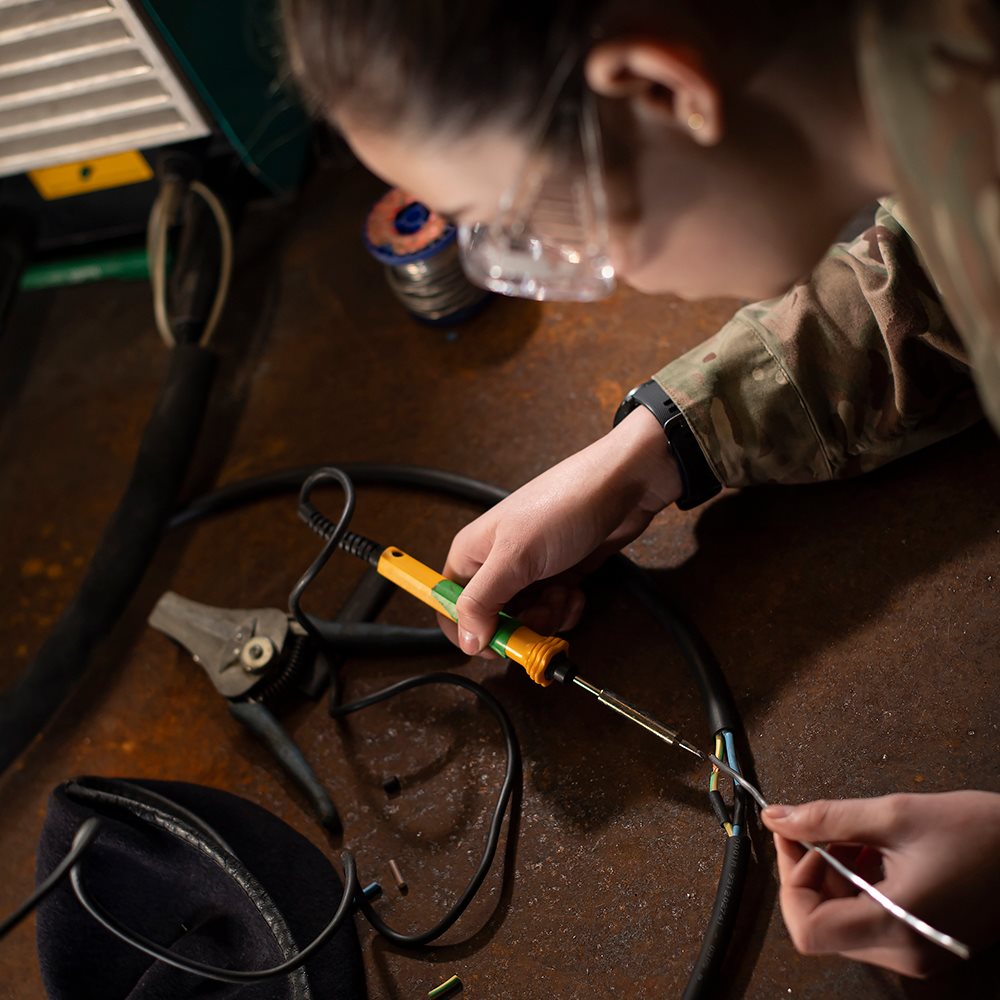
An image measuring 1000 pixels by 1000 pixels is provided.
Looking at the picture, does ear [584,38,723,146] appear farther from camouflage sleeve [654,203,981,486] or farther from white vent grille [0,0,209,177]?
white vent grille [0,0,209,177]

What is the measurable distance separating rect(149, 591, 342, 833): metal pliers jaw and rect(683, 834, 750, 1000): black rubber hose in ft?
1.34

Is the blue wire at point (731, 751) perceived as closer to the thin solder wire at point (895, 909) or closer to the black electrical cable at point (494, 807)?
the thin solder wire at point (895, 909)

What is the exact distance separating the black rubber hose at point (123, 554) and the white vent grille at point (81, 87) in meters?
0.38

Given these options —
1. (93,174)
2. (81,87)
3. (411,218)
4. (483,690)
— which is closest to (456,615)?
(483,690)

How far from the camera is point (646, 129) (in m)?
0.59

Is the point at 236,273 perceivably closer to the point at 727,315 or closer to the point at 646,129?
the point at 727,315

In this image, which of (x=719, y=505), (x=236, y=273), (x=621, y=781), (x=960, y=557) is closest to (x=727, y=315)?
(x=719, y=505)

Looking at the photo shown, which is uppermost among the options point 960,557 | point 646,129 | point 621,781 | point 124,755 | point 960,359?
point 646,129

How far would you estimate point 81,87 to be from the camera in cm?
147

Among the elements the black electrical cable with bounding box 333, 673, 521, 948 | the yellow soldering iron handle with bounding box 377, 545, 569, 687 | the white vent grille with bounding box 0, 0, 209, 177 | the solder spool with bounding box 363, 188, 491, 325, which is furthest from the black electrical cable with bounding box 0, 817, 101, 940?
the white vent grille with bounding box 0, 0, 209, 177

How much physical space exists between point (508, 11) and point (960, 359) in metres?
0.59

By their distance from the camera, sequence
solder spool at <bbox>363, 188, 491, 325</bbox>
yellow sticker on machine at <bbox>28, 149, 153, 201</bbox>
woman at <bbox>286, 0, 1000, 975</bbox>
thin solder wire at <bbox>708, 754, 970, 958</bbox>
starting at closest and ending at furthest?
woman at <bbox>286, 0, 1000, 975</bbox>, thin solder wire at <bbox>708, 754, 970, 958</bbox>, solder spool at <bbox>363, 188, 491, 325</bbox>, yellow sticker on machine at <bbox>28, 149, 153, 201</bbox>

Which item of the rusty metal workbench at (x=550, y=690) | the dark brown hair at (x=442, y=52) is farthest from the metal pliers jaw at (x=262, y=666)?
the dark brown hair at (x=442, y=52)

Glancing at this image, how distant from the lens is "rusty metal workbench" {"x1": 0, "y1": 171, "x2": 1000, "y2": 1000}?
832 millimetres
